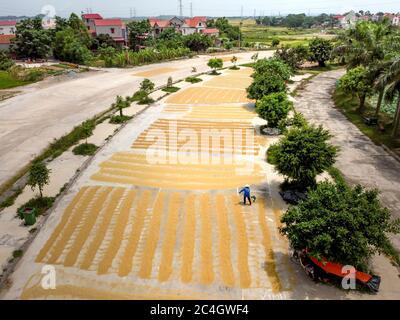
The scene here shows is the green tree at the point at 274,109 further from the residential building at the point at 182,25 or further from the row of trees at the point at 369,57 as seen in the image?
the residential building at the point at 182,25

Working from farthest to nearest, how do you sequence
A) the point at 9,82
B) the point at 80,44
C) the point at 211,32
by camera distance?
the point at 211,32, the point at 80,44, the point at 9,82

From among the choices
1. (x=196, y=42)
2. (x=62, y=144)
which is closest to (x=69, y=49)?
(x=196, y=42)

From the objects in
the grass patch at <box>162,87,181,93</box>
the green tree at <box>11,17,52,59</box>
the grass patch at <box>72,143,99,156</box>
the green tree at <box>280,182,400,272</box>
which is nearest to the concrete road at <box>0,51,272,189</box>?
the grass patch at <box>72,143,99,156</box>

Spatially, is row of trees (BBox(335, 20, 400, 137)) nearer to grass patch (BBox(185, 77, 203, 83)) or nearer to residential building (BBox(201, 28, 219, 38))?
grass patch (BBox(185, 77, 203, 83))

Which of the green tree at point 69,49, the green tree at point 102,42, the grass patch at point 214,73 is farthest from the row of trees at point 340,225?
the green tree at point 102,42

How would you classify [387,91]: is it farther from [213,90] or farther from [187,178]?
[213,90]

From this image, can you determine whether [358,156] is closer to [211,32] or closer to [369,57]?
[369,57]
